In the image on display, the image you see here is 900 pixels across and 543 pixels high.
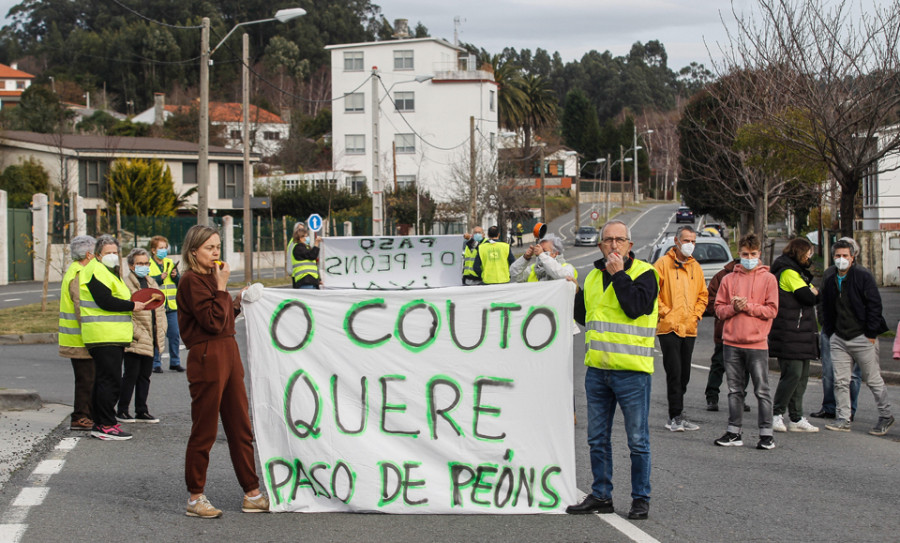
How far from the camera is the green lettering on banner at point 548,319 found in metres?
6.42

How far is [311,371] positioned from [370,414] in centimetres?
47

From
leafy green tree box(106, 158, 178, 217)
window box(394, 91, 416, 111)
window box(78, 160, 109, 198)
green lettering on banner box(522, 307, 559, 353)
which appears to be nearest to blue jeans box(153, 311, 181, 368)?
green lettering on banner box(522, 307, 559, 353)

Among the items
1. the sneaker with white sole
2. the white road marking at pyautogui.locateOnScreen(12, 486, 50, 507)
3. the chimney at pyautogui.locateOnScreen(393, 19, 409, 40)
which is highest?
the chimney at pyautogui.locateOnScreen(393, 19, 409, 40)

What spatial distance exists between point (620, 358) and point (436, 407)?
4.00 feet

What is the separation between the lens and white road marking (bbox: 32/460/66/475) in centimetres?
735

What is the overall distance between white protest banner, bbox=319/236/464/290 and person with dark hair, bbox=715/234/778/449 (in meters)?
12.6

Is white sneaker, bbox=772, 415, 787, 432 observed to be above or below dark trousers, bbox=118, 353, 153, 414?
below

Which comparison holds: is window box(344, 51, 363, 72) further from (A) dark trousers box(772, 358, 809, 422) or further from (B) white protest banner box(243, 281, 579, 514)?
(B) white protest banner box(243, 281, 579, 514)

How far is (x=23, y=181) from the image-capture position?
144 feet

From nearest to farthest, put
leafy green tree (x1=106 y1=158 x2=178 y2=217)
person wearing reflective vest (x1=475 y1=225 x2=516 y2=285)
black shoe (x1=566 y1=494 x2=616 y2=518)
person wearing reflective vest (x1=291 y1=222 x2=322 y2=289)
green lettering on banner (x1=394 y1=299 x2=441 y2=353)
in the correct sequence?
1. black shoe (x1=566 y1=494 x2=616 y2=518)
2. green lettering on banner (x1=394 y1=299 x2=441 y2=353)
3. person wearing reflective vest (x1=475 y1=225 x2=516 y2=285)
4. person wearing reflective vest (x1=291 y1=222 x2=322 y2=289)
5. leafy green tree (x1=106 y1=158 x2=178 y2=217)

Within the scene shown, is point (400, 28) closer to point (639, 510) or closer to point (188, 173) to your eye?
point (188, 173)

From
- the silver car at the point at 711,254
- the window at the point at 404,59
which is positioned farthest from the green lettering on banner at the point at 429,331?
the window at the point at 404,59

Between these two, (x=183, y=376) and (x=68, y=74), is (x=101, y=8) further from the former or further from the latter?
(x=183, y=376)

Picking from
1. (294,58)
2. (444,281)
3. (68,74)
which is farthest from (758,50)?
(68,74)
